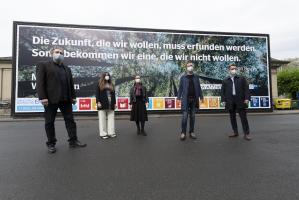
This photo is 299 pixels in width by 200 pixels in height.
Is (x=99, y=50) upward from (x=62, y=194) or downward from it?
upward

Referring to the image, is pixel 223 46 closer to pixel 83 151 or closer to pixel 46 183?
pixel 83 151

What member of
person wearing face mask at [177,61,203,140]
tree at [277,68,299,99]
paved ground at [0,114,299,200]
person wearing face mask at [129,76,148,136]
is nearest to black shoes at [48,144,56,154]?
paved ground at [0,114,299,200]

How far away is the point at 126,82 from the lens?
20344 mm

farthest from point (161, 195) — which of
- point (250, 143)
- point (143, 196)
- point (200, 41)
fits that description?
point (200, 41)

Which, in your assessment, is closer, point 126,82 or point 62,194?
point 62,194

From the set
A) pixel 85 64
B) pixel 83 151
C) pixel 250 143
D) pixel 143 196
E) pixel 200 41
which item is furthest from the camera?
pixel 200 41

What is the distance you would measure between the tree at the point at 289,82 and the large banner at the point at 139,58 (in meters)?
32.2

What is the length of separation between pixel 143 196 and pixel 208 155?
228cm

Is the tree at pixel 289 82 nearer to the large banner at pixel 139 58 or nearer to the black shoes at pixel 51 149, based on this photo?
the large banner at pixel 139 58

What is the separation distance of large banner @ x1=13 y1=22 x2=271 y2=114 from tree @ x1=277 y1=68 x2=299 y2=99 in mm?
32220

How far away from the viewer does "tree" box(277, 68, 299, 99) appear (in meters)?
51.1

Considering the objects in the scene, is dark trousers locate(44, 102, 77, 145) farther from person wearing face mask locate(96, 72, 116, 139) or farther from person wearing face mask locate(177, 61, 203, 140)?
person wearing face mask locate(177, 61, 203, 140)

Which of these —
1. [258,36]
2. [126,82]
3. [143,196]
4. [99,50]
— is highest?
[258,36]

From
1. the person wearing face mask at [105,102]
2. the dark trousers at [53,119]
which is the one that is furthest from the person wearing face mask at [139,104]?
the dark trousers at [53,119]
